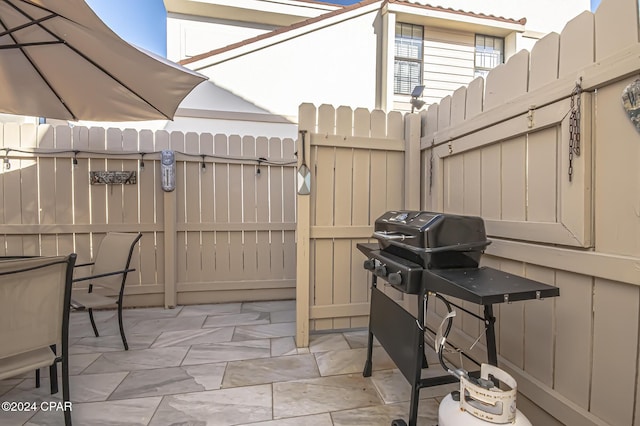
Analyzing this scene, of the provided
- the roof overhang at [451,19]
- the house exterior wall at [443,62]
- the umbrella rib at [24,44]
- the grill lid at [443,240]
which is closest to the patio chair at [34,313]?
the umbrella rib at [24,44]

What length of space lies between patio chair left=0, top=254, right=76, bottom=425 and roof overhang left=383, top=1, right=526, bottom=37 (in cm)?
608

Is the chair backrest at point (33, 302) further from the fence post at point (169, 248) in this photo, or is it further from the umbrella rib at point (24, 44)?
the fence post at point (169, 248)

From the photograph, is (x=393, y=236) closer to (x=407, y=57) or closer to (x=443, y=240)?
(x=443, y=240)

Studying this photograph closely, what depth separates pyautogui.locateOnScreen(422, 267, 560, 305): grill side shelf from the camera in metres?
1.05

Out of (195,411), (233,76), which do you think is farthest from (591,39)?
(233,76)

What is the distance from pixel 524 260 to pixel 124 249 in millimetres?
3114

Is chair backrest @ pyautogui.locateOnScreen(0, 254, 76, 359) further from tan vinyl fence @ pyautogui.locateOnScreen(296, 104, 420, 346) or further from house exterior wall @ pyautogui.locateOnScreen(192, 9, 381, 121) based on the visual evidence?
house exterior wall @ pyautogui.locateOnScreen(192, 9, 381, 121)

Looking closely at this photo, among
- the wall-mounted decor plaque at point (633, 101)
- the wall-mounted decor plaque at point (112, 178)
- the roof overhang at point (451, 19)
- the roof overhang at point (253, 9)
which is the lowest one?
the wall-mounted decor plaque at point (112, 178)

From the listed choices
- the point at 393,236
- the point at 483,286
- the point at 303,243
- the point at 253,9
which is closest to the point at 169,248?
the point at 303,243

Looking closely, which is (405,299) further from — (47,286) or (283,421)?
(47,286)

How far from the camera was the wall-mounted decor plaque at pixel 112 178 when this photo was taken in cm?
330

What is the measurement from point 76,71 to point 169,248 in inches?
77.8

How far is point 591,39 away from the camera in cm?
124

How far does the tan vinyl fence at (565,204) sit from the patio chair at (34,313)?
252 cm
